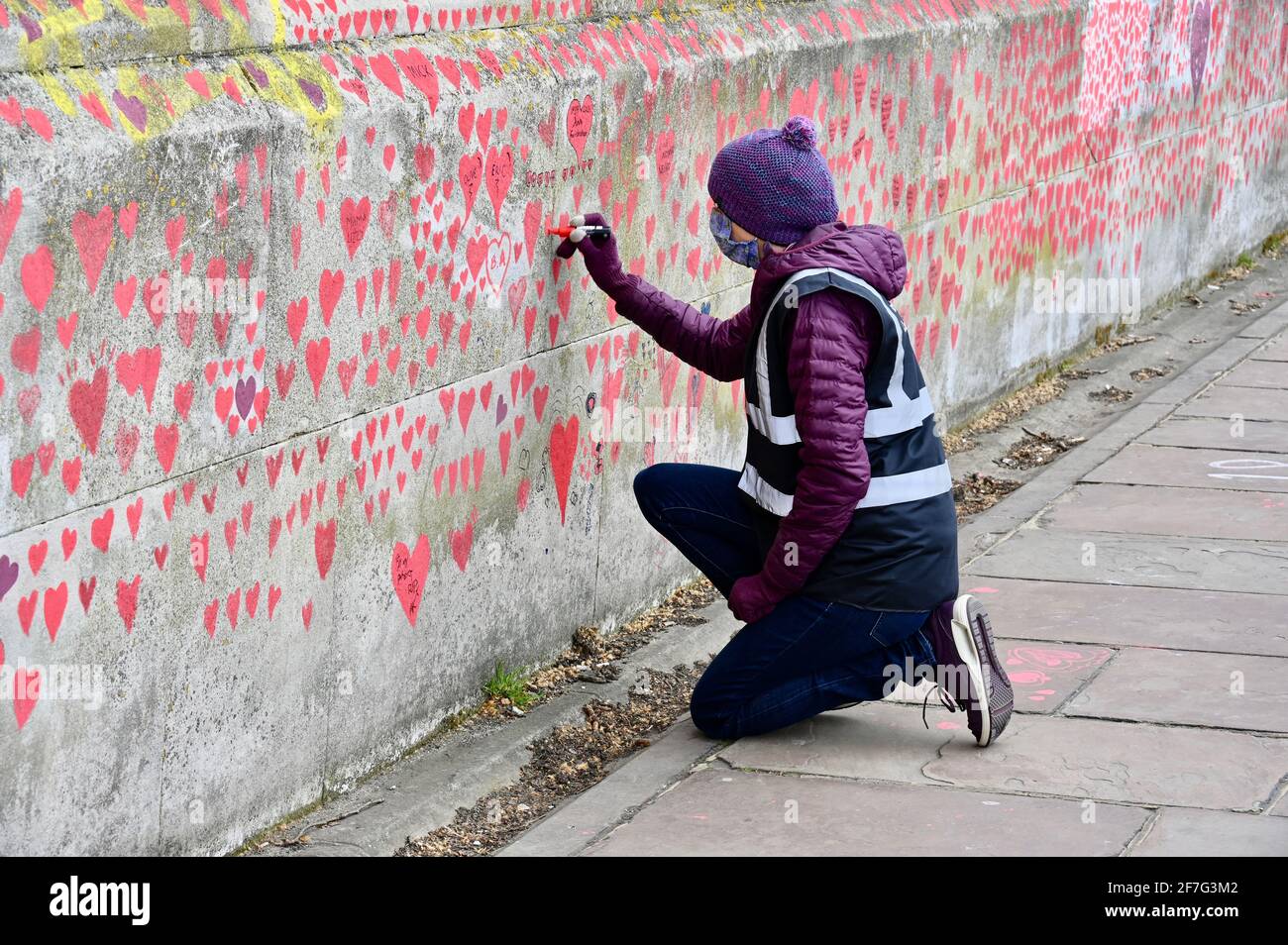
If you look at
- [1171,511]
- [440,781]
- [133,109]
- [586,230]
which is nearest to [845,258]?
[586,230]

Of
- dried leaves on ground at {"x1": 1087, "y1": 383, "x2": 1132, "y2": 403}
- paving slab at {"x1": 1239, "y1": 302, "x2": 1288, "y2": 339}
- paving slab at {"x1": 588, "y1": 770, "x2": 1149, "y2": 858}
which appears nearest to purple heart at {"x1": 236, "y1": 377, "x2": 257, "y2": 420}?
paving slab at {"x1": 588, "y1": 770, "x2": 1149, "y2": 858}

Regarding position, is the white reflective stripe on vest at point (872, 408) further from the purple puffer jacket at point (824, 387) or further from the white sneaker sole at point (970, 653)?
the white sneaker sole at point (970, 653)

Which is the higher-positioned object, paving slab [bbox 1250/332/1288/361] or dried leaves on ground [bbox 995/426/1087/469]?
paving slab [bbox 1250/332/1288/361]

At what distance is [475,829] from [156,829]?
91 centimetres

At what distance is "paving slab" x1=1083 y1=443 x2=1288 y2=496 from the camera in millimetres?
7227

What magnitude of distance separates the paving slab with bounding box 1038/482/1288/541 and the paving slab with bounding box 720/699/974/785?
2030 mm

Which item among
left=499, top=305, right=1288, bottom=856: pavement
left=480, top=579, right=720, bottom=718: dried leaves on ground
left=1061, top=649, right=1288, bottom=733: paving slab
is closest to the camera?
left=499, top=305, right=1288, bottom=856: pavement

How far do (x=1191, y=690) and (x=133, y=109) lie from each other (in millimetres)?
3197

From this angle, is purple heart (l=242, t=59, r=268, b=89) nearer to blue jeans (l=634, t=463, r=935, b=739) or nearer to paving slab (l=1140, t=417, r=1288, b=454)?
blue jeans (l=634, t=463, r=935, b=739)

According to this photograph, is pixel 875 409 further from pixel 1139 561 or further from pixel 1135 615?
pixel 1139 561

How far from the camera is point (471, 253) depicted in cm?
455

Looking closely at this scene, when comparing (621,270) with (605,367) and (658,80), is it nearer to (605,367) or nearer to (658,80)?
(605,367)

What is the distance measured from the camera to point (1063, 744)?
4645 millimetres

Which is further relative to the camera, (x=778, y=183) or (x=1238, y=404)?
(x=1238, y=404)
